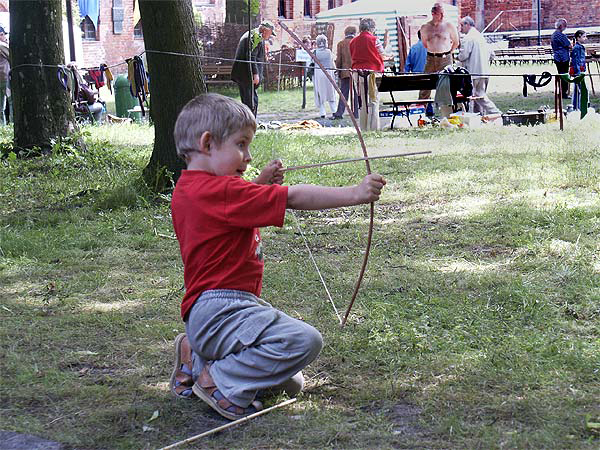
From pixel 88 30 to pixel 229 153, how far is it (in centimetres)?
3197

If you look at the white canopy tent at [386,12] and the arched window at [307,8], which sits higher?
the arched window at [307,8]

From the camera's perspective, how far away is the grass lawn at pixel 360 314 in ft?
10.5

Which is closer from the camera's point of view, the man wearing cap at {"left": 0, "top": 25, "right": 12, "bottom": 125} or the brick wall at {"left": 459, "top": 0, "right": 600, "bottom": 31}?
the man wearing cap at {"left": 0, "top": 25, "right": 12, "bottom": 125}

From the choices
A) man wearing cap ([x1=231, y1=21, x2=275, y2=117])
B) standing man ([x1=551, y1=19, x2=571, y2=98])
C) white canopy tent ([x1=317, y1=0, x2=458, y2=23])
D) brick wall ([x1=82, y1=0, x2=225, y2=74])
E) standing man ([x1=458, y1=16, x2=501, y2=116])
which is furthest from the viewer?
brick wall ([x1=82, y1=0, x2=225, y2=74])

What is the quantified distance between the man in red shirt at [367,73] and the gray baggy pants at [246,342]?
10623 millimetres

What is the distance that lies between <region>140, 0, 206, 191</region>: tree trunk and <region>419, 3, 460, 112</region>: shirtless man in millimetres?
8865

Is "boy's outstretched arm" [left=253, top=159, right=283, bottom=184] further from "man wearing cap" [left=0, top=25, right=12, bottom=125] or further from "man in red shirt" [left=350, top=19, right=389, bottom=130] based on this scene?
"man wearing cap" [left=0, top=25, right=12, bottom=125]

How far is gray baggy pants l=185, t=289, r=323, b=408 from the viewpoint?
329 cm

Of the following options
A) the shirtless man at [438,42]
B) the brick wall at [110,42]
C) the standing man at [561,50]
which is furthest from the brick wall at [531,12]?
the shirtless man at [438,42]

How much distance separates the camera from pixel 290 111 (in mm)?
18625

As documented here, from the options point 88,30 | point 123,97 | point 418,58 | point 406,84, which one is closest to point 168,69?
point 406,84

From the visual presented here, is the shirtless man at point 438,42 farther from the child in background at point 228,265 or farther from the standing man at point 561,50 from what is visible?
the child in background at point 228,265

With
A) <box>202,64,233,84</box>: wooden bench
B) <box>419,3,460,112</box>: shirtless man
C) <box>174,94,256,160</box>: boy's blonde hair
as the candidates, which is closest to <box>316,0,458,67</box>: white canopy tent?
<box>202,64,233,84</box>: wooden bench

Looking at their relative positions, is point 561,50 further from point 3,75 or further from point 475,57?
point 3,75
